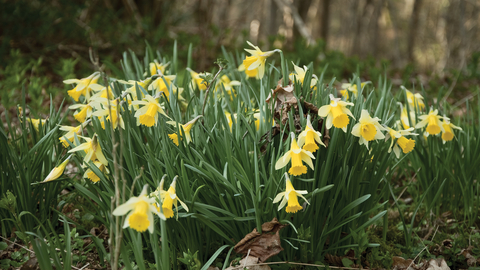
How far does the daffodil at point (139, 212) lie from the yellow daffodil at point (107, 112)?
0.41 meters

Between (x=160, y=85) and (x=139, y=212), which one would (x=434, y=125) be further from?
(x=139, y=212)

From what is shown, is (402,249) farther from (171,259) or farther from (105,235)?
(105,235)

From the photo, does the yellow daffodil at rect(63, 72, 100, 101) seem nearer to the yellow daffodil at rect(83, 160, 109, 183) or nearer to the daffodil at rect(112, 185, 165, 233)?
the yellow daffodil at rect(83, 160, 109, 183)

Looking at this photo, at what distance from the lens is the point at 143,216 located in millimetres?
1058

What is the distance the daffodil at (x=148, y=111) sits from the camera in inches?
55.5

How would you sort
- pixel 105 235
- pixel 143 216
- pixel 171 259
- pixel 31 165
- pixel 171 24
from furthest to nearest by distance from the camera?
1. pixel 171 24
2. pixel 105 235
3. pixel 31 165
4. pixel 171 259
5. pixel 143 216

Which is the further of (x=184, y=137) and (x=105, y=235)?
(x=105, y=235)

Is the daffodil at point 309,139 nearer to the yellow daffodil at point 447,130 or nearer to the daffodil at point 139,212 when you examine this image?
the daffodil at point 139,212

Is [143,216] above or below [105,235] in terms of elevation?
above

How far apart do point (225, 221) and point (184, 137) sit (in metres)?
0.38

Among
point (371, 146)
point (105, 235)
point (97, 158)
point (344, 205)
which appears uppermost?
point (97, 158)

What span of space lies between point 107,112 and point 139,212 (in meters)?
0.59

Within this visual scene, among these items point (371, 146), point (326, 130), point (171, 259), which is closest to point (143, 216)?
point (171, 259)

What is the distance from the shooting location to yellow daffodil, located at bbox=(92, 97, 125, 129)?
4.67ft
